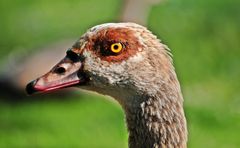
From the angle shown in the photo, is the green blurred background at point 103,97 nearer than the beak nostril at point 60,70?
No

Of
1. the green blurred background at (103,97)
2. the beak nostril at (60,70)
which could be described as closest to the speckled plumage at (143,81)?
the beak nostril at (60,70)

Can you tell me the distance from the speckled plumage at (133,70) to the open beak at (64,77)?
0.02m

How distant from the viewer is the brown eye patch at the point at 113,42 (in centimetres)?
622


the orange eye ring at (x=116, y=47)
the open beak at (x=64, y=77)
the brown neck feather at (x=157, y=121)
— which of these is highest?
the orange eye ring at (x=116, y=47)

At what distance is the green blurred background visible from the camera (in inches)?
475

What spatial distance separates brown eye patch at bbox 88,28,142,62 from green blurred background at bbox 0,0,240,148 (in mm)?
5072

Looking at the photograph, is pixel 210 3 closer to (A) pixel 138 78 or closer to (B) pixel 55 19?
(B) pixel 55 19

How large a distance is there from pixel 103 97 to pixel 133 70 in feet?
23.3

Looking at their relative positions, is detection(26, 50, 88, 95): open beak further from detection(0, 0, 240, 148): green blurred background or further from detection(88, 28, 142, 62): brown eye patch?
detection(0, 0, 240, 148): green blurred background

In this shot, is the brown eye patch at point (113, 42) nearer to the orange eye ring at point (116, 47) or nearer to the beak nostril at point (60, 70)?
the orange eye ring at point (116, 47)

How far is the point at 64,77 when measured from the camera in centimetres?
628

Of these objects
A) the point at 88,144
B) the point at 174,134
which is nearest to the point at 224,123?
the point at 88,144

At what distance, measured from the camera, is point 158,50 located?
6.29 metres

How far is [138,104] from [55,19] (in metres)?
11.6
